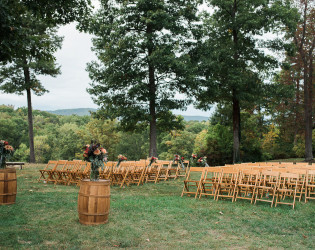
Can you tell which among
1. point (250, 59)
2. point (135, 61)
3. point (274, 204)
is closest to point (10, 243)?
point (274, 204)

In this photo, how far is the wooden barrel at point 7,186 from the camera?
7824 mm

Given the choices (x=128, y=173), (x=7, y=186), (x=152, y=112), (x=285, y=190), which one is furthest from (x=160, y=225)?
(x=152, y=112)

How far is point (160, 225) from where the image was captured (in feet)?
20.7

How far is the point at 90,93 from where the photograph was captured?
73.5 feet

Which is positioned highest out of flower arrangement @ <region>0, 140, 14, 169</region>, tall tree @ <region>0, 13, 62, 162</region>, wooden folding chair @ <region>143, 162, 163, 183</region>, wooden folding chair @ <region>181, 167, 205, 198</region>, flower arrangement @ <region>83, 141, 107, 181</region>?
tall tree @ <region>0, 13, 62, 162</region>

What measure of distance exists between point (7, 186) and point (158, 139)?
52261 millimetres

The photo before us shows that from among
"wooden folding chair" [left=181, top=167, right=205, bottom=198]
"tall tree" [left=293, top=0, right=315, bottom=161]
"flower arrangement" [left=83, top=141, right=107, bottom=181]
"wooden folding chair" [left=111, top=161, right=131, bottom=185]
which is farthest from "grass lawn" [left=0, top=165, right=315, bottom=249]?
"tall tree" [left=293, top=0, right=315, bottom=161]

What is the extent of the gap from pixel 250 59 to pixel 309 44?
749cm

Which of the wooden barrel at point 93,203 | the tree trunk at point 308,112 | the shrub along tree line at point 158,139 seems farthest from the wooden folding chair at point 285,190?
the tree trunk at point 308,112

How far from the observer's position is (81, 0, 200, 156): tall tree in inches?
797

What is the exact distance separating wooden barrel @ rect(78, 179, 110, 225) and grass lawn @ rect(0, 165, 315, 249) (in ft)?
0.60

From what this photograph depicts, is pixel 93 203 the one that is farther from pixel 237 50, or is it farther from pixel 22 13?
pixel 237 50

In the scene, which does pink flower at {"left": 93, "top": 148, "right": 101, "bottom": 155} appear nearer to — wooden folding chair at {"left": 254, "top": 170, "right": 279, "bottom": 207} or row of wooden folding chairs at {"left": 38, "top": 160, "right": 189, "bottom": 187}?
wooden folding chair at {"left": 254, "top": 170, "right": 279, "bottom": 207}

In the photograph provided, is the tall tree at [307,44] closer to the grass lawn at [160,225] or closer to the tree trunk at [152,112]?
the tree trunk at [152,112]
